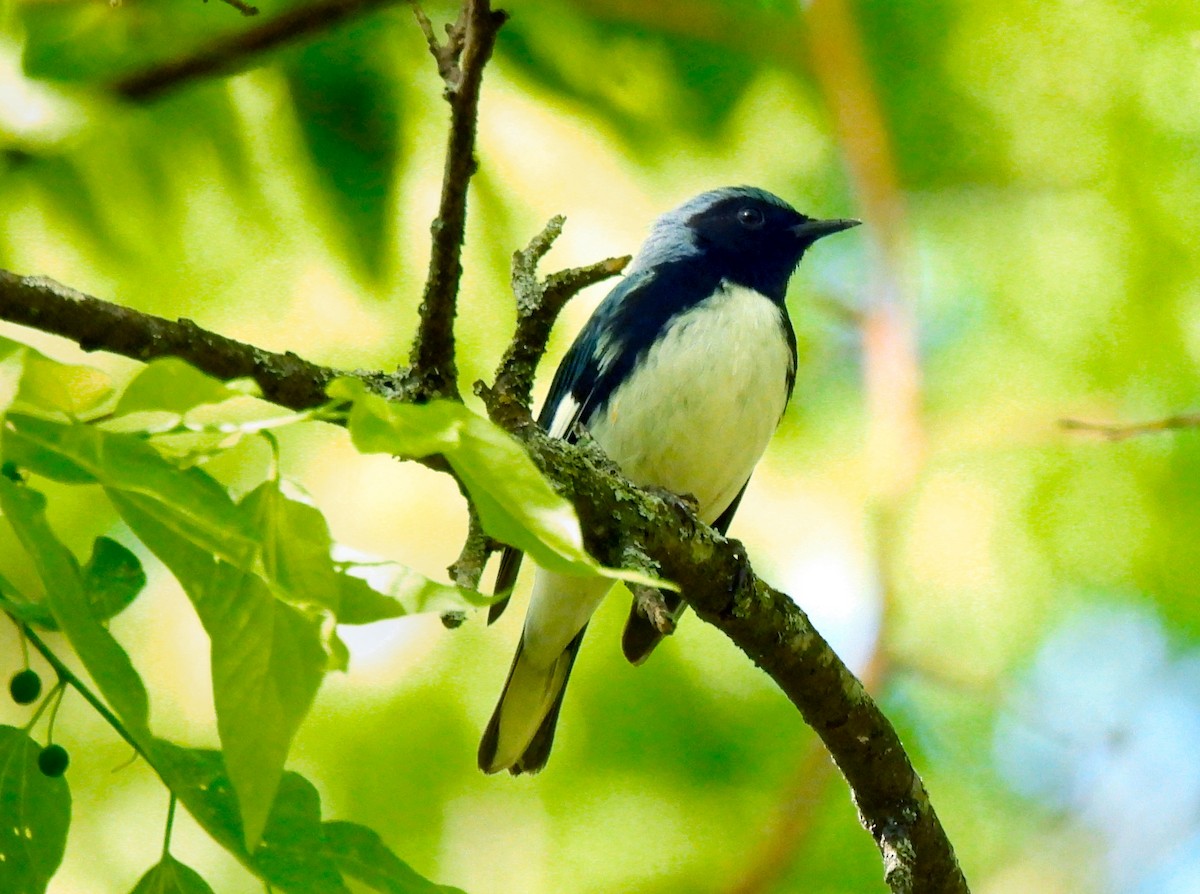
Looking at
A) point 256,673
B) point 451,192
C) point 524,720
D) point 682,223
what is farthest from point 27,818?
point 682,223

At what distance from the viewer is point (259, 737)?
50.0 inches

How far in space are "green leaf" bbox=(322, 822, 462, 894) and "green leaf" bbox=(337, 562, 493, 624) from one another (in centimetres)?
45

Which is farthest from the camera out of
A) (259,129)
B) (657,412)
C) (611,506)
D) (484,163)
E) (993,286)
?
(993,286)

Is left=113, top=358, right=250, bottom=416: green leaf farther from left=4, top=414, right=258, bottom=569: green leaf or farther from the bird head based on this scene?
the bird head

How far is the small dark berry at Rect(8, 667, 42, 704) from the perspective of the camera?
74.0 inches

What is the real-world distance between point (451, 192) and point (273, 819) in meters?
1.16

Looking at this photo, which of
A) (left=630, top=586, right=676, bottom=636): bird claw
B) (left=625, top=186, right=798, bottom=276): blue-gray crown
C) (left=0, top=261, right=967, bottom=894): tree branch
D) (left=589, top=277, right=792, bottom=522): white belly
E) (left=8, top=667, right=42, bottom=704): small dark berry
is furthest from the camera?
(left=625, top=186, right=798, bottom=276): blue-gray crown

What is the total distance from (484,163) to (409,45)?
555mm

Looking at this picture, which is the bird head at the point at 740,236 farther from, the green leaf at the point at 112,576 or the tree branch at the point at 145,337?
the green leaf at the point at 112,576

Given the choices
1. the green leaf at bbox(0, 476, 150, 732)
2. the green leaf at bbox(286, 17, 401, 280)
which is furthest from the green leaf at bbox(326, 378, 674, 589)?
the green leaf at bbox(286, 17, 401, 280)

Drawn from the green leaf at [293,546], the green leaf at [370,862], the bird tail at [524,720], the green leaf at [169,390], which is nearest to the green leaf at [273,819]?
the green leaf at [370,862]

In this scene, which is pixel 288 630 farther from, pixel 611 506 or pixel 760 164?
pixel 760 164

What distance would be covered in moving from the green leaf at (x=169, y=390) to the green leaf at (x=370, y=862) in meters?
0.63

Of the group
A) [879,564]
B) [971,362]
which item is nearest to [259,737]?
[879,564]
